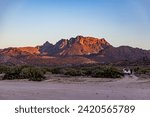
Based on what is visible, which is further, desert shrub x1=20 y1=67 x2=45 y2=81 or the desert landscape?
the desert landscape

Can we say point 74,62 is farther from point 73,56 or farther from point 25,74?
point 25,74

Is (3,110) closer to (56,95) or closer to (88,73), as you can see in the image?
(56,95)

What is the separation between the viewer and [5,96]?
1512cm

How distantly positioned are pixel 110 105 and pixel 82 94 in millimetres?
5569

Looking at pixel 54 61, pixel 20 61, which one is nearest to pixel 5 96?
pixel 20 61

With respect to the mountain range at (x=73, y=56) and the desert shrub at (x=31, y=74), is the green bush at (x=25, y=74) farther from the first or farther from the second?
the mountain range at (x=73, y=56)

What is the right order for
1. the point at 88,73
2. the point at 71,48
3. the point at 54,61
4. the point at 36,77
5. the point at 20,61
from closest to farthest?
the point at 36,77 < the point at 88,73 < the point at 20,61 < the point at 54,61 < the point at 71,48

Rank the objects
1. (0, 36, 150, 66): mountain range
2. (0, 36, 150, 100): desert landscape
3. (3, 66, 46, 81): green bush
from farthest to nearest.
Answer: (0, 36, 150, 66): mountain range → (0, 36, 150, 100): desert landscape → (3, 66, 46, 81): green bush

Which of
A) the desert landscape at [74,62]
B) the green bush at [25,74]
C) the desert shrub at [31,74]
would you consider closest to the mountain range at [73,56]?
the desert landscape at [74,62]

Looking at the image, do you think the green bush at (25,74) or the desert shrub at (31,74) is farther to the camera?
the green bush at (25,74)

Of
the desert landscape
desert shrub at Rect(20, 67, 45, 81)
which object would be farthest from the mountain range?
desert shrub at Rect(20, 67, 45, 81)

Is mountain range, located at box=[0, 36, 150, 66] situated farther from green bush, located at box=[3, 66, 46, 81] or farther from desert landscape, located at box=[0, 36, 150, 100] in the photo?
green bush, located at box=[3, 66, 46, 81]

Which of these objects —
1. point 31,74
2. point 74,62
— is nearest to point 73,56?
point 74,62

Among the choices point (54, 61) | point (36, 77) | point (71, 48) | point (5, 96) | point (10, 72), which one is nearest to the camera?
point (5, 96)
